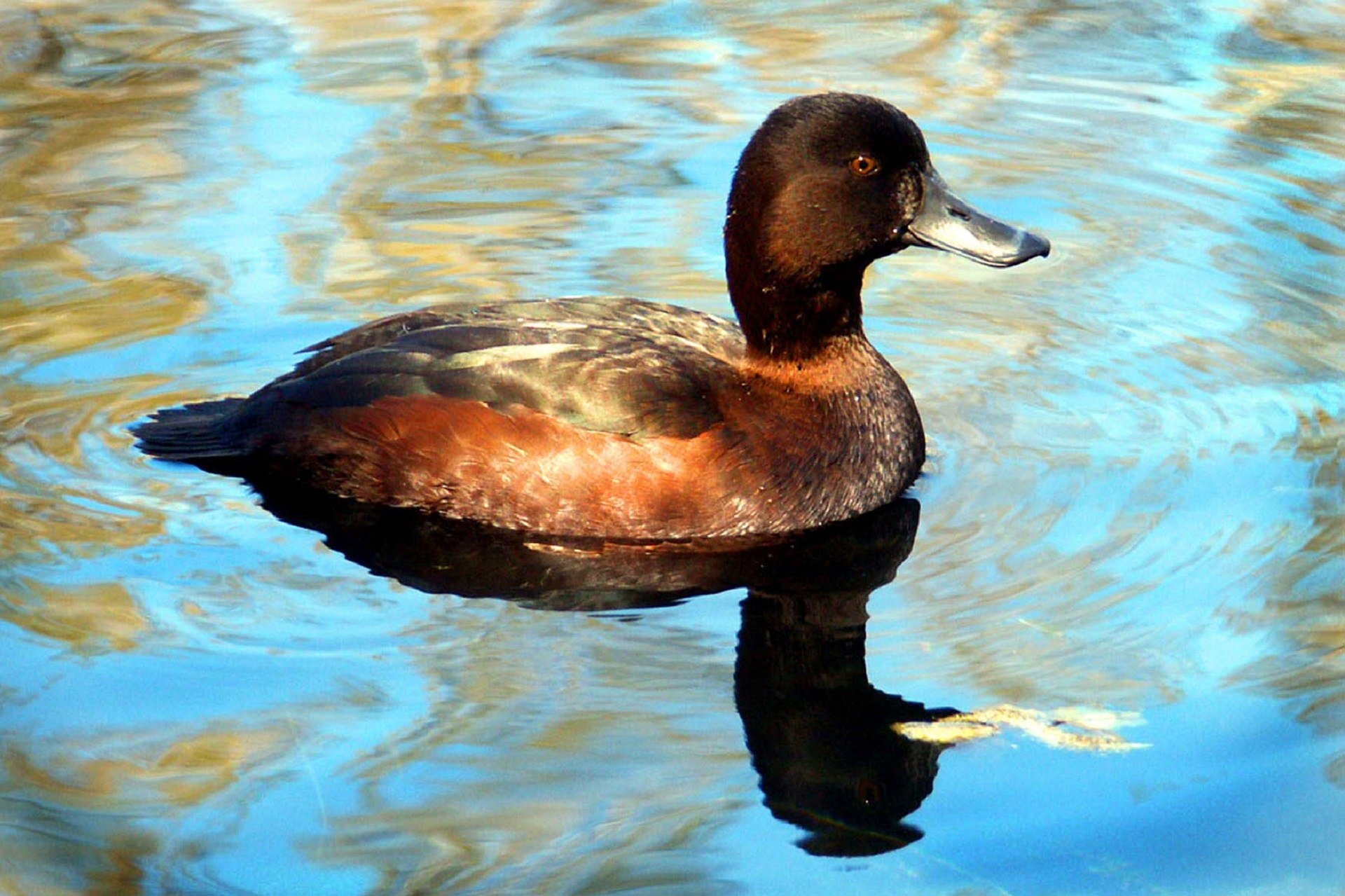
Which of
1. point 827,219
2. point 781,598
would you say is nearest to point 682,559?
point 781,598

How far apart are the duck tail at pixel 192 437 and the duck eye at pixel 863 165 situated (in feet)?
8.01

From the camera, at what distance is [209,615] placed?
5785 millimetres

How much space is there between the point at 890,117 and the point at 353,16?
21.8ft

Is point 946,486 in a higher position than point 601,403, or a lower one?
lower

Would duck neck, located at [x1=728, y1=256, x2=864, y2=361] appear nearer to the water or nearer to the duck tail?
the water

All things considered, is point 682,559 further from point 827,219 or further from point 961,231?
point 961,231

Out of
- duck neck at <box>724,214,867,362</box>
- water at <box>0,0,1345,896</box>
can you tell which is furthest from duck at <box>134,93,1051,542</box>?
water at <box>0,0,1345,896</box>

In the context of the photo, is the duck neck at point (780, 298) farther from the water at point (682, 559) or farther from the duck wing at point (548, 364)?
the water at point (682, 559)

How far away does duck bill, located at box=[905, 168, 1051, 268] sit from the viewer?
6.80 m

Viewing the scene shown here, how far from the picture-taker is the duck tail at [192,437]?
7.00 m

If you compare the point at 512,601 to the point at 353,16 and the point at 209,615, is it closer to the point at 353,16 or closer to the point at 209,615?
the point at 209,615

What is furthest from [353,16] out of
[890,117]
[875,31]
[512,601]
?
[512,601]

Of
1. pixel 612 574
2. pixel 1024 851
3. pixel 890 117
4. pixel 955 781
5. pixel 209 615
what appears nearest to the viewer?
pixel 1024 851

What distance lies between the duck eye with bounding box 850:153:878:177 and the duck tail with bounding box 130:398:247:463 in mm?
2442
